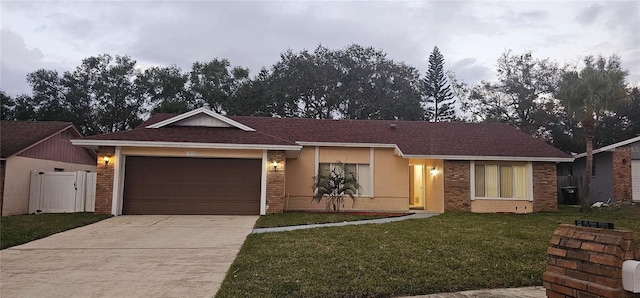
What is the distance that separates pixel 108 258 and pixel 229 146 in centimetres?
692

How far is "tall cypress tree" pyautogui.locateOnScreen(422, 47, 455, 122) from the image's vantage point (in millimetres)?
41969

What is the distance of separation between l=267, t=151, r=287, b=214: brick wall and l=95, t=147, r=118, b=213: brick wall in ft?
16.1

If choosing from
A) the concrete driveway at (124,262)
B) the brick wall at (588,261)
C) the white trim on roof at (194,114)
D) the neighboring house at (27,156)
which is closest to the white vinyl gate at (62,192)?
the neighboring house at (27,156)

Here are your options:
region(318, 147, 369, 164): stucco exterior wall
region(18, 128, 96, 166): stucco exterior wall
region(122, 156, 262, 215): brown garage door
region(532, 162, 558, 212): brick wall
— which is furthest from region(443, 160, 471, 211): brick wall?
region(18, 128, 96, 166): stucco exterior wall

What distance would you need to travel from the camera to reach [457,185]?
16203 mm

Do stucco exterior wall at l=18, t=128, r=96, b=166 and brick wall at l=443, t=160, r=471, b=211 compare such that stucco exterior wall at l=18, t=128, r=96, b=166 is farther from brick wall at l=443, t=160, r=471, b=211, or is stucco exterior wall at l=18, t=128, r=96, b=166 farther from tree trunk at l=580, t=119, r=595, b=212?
tree trunk at l=580, t=119, r=595, b=212

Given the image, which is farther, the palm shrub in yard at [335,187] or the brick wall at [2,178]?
the palm shrub in yard at [335,187]

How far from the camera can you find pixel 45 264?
692 cm

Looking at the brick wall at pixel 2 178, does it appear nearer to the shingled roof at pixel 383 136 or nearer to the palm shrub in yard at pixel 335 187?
the shingled roof at pixel 383 136

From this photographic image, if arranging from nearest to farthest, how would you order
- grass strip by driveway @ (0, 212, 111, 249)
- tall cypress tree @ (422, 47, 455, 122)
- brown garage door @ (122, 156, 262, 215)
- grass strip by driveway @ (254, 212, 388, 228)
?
grass strip by driveway @ (0, 212, 111, 249) < grass strip by driveway @ (254, 212, 388, 228) < brown garage door @ (122, 156, 262, 215) < tall cypress tree @ (422, 47, 455, 122)

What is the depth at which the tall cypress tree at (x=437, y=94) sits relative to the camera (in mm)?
41969

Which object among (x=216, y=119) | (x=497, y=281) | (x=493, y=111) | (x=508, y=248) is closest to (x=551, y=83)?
(x=493, y=111)

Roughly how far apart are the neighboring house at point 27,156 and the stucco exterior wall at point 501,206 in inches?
634

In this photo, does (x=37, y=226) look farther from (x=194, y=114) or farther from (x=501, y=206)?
(x=501, y=206)
